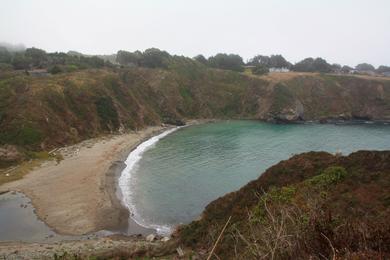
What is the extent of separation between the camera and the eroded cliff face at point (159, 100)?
6300 centimetres

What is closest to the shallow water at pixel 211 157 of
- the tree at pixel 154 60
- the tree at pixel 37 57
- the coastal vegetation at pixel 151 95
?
the coastal vegetation at pixel 151 95

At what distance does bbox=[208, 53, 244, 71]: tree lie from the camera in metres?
130

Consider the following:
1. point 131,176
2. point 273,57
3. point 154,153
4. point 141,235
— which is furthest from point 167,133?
point 273,57

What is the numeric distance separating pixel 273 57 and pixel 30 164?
121948 mm

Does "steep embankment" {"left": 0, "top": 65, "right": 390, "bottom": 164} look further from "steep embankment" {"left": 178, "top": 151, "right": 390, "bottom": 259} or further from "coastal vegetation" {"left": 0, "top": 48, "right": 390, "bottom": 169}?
"steep embankment" {"left": 178, "top": 151, "right": 390, "bottom": 259}

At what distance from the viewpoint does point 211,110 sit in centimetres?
10488

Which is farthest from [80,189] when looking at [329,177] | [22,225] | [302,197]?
[302,197]

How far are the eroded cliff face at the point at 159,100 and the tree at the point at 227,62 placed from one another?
11.3 m

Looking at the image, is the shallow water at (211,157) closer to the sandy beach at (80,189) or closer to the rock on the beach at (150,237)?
the sandy beach at (80,189)

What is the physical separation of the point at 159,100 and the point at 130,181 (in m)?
57.9

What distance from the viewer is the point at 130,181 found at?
4525cm

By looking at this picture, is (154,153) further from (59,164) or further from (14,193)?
(14,193)

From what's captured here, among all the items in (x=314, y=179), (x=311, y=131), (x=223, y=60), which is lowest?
(x=311, y=131)

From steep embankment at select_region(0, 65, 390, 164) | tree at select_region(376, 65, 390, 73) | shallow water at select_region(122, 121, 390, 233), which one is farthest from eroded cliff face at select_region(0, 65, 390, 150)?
tree at select_region(376, 65, 390, 73)
